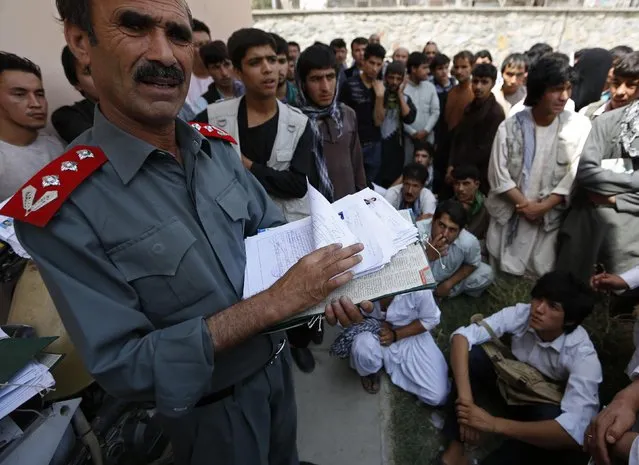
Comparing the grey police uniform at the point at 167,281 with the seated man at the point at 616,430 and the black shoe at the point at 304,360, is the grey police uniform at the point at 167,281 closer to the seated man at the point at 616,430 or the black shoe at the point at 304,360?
the seated man at the point at 616,430

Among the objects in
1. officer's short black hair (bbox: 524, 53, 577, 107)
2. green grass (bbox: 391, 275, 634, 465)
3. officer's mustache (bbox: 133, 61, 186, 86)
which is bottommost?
green grass (bbox: 391, 275, 634, 465)

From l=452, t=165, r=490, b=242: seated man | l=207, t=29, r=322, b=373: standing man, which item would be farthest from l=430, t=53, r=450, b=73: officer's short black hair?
l=207, t=29, r=322, b=373: standing man

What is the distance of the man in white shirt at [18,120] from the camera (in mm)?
1950

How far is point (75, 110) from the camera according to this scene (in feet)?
7.52

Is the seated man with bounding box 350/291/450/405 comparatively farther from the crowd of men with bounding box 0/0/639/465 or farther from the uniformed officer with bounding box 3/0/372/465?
the uniformed officer with bounding box 3/0/372/465

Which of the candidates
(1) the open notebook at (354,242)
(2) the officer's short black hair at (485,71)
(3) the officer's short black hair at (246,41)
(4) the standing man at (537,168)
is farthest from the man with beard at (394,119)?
(1) the open notebook at (354,242)

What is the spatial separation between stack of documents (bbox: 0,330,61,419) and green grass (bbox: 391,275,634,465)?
5.97ft

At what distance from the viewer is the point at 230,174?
4.12ft

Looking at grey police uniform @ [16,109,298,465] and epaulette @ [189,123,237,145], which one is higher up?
epaulette @ [189,123,237,145]

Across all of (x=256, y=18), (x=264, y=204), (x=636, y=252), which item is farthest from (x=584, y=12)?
(x=264, y=204)

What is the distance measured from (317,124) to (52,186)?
201cm

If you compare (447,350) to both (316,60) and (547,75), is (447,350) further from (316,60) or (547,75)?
(316,60)

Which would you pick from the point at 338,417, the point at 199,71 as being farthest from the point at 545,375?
the point at 199,71

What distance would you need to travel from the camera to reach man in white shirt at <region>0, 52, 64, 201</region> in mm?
1950
